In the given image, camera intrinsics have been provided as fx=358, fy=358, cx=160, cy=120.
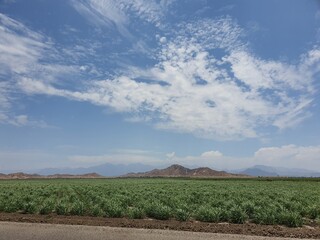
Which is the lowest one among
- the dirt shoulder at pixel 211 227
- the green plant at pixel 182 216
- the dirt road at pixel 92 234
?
the dirt road at pixel 92 234

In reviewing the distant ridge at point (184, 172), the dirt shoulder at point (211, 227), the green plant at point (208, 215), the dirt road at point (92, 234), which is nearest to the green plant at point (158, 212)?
the green plant at point (208, 215)

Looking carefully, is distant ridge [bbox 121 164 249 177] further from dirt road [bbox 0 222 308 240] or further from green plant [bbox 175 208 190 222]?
dirt road [bbox 0 222 308 240]

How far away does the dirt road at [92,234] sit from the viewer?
11172mm

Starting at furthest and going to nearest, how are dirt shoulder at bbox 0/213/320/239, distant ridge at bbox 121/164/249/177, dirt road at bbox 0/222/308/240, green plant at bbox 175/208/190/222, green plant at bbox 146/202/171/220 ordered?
1. distant ridge at bbox 121/164/249/177
2. green plant at bbox 146/202/171/220
3. green plant at bbox 175/208/190/222
4. dirt shoulder at bbox 0/213/320/239
5. dirt road at bbox 0/222/308/240

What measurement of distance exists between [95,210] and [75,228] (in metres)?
4.27

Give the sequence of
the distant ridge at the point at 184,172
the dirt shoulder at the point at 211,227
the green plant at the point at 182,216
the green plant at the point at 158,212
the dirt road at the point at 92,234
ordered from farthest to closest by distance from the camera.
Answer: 1. the distant ridge at the point at 184,172
2. the green plant at the point at 158,212
3. the green plant at the point at 182,216
4. the dirt shoulder at the point at 211,227
5. the dirt road at the point at 92,234

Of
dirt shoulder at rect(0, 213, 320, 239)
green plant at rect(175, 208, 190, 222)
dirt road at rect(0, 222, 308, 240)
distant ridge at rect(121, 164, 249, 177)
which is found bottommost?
dirt road at rect(0, 222, 308, 240)

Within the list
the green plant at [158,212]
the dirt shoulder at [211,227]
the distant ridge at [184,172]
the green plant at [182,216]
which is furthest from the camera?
the distant ridge at [184,172]

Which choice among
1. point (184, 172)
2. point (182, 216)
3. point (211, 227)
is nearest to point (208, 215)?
point (182, 216)

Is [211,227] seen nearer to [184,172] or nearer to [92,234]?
[92,234]

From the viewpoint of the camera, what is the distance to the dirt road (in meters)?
11.2

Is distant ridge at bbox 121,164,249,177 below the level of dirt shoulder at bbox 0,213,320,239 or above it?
above

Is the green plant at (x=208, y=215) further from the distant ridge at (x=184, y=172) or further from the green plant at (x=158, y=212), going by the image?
the distant ridge at (x=184, y=172)

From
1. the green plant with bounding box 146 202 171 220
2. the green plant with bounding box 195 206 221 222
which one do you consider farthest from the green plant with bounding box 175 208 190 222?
the green plant with bounding box 146 202 171 220
